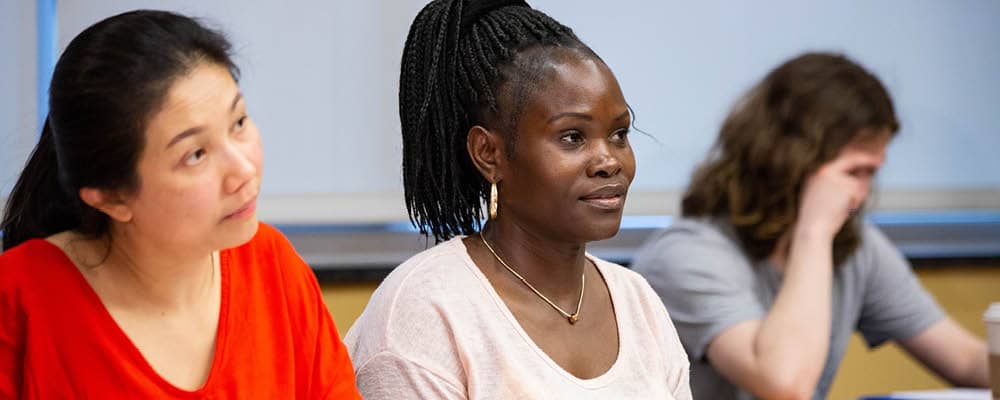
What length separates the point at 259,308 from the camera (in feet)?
4.16

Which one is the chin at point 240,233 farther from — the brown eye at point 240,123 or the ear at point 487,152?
the ear at point 487,152

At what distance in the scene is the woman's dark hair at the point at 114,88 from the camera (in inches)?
41.8

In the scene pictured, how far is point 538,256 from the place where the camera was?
4.75 feet

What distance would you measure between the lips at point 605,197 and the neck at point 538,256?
0.07 metres

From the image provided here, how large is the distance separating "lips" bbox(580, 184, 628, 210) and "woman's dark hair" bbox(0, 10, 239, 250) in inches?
18.2

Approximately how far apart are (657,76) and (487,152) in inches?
59.1

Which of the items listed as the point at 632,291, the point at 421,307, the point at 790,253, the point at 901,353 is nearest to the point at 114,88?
the point at 421,307

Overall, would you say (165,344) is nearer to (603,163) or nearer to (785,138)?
(603,163)

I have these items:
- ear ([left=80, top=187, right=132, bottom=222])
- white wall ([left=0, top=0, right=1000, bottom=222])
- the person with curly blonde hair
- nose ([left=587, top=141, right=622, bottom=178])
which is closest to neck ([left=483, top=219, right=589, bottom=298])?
nose ([left=587, top=141, right=622, bottom=178])

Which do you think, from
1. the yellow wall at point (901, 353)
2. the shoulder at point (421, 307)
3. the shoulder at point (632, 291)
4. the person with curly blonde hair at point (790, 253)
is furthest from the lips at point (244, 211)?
the yellow wall at point (901, 353)

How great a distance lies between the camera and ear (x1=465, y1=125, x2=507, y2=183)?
4.68ft

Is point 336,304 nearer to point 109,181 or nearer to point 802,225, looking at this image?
point 802,225

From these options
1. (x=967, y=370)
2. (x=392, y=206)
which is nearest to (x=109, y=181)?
(x=392, y=206)

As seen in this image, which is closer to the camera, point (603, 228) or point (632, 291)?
point (603, 228)
